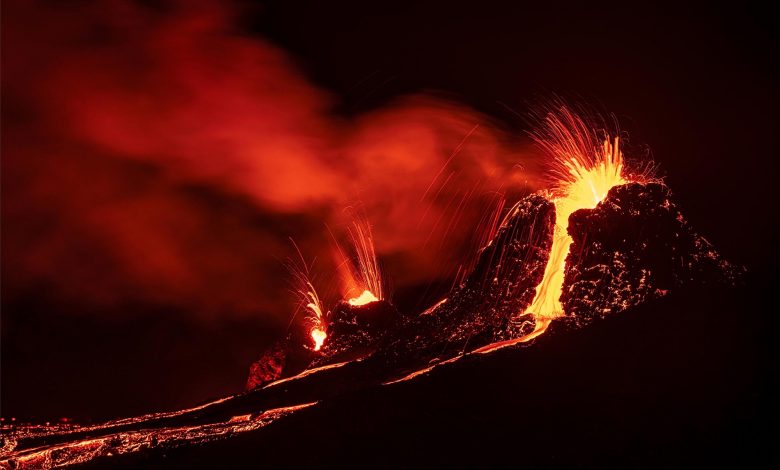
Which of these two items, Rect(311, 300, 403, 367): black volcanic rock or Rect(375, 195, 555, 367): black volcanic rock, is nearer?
Rect(375, 195, 555, 367): black volcanic rock

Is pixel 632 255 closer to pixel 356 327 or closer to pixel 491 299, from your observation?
pixel 491 299

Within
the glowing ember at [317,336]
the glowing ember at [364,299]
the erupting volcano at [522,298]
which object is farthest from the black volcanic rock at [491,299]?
the glowing ember at [317,336]

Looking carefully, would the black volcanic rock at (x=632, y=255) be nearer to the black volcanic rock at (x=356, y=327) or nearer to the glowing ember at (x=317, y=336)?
the black volcanic rock at (x=356, y=327)

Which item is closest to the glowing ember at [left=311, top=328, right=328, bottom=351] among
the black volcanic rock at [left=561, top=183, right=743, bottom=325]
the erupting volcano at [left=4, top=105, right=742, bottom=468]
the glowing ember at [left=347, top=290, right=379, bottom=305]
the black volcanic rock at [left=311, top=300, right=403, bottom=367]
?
the black volcanic rock at [left=311, top=300, right=403, bottom=367]

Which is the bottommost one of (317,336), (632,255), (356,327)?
(632,255)

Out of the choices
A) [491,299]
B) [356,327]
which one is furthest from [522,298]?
[356,327]

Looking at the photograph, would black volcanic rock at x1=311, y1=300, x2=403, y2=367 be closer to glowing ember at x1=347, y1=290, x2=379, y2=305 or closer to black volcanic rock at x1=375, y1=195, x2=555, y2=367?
glowing ember at x1=347, y1=290, x2=379, y2=305

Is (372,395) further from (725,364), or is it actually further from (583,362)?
(725,364)
